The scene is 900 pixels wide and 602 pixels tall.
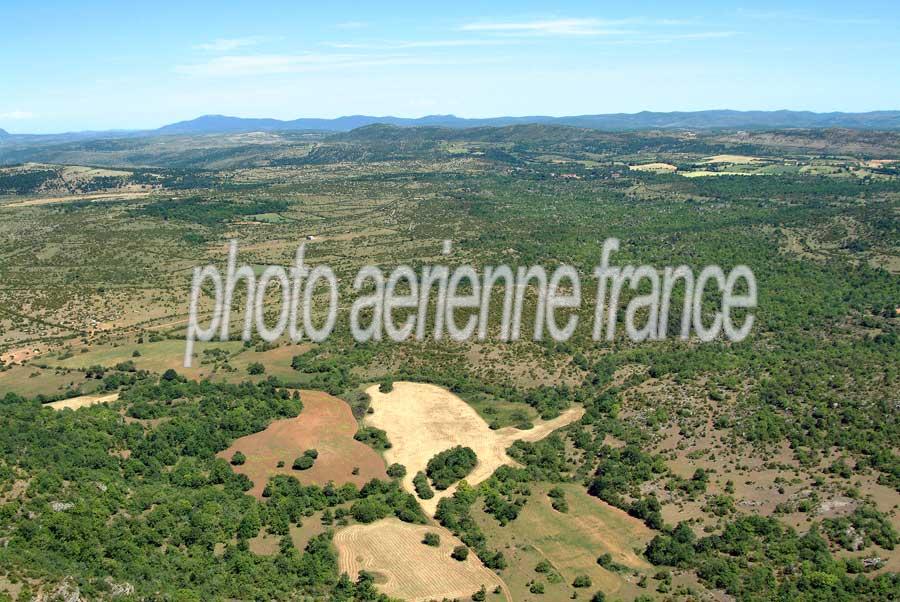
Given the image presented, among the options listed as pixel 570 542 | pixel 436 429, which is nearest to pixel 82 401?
pixel 436 429

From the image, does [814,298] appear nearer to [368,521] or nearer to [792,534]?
[792,534]

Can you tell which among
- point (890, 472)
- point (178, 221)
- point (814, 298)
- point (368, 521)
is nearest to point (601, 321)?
point (814, 298)

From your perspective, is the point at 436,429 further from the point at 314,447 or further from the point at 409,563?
the point at 409,563

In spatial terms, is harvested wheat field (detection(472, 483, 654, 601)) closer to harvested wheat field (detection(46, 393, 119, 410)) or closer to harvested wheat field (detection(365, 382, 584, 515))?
harvested wheat field (detection(365, 382, 584, 515))

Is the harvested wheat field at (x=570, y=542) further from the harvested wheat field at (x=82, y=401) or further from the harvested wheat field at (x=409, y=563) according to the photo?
the harvested wheat field at (x=82, y=401)

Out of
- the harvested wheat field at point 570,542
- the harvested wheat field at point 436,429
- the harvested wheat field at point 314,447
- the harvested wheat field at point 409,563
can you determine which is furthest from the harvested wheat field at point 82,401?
the harvested wheat field at point 570,542
